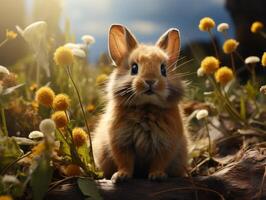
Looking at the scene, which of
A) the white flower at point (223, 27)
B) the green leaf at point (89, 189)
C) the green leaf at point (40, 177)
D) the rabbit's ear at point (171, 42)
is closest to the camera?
the green leaf at point (40, 177)

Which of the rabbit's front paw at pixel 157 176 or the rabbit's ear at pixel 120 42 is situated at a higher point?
the rabbit's ear at pixel 120 42

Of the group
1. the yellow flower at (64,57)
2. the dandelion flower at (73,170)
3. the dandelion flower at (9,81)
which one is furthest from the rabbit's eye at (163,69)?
the dandelion flower at (9,81)

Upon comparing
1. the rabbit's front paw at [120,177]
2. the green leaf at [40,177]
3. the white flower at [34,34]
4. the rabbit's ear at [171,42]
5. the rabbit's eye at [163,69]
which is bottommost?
the rabbit's front paw at [120,177]

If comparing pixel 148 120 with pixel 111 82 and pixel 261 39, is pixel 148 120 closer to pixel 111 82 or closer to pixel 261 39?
pixel 111 82

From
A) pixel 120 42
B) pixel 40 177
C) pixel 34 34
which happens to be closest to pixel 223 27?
pixel 120 42

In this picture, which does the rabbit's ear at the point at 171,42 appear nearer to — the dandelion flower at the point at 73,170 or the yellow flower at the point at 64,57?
the yellow flower at the point at 64,57

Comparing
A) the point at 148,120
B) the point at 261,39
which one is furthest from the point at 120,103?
the point at 261,39
